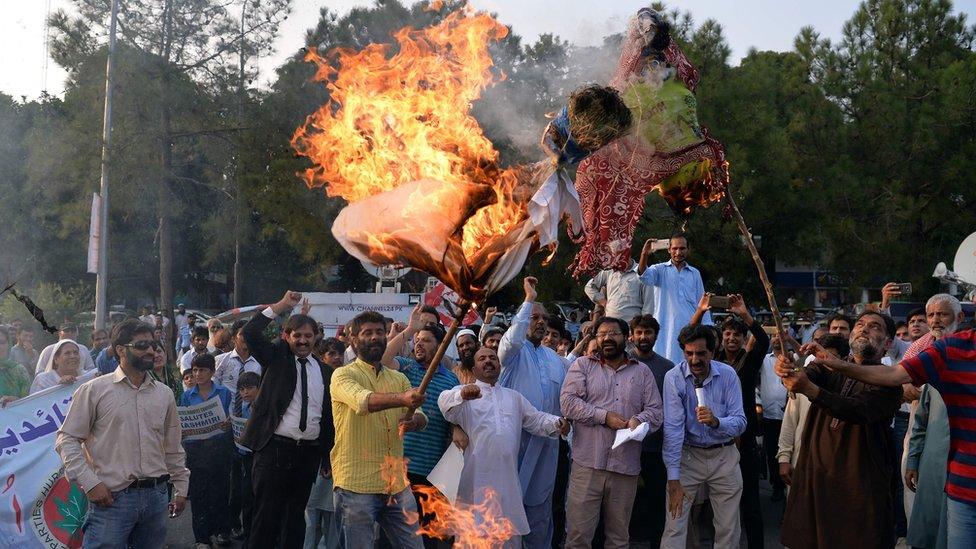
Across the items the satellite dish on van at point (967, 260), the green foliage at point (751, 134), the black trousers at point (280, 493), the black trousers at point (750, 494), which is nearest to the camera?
the black trousers at point (280, 493)

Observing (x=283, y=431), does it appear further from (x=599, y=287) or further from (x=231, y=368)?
(x=599, y=287)

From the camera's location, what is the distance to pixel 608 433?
7.53 metres

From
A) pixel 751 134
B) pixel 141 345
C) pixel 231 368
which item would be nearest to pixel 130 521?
pixel 141 345

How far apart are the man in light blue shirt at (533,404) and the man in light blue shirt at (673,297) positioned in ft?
4.70

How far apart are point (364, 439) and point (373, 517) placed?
1.66ft

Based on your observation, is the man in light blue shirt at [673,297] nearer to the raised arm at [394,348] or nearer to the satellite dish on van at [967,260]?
the raised arm at [394,348]

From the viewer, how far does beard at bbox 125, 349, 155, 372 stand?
20.9ft

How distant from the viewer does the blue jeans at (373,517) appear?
644cm

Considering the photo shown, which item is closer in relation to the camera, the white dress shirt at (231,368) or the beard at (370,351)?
the beard at (370,351)

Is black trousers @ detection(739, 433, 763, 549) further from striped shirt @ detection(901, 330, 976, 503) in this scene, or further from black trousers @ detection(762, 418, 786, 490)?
striped shirt @ detection(901, 330, 976, 503)

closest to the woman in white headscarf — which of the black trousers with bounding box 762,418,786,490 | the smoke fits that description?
the smoke

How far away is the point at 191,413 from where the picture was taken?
898 cm

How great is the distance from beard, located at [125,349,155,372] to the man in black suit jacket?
2.80 feet

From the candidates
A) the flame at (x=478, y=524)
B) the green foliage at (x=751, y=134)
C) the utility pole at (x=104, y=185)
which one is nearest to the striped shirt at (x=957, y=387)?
the flame at (x=478, y=524)
